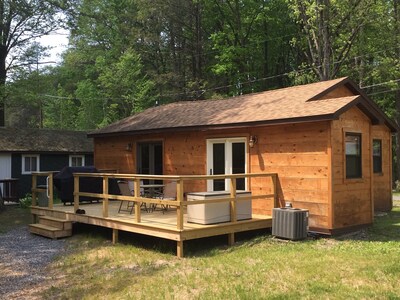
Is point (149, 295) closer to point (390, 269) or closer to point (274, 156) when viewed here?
point (390, 269)

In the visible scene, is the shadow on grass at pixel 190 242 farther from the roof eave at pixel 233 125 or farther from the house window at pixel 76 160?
the house window at pixel 76 160

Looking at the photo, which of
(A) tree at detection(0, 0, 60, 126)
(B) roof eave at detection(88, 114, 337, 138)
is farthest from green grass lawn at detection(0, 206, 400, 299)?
(A) tree at detection(0, 0, 60, 126)

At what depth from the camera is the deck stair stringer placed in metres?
10.3

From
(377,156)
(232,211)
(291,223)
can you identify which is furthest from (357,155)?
(377,156)

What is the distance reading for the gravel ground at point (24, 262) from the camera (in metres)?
6.50

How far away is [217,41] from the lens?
29.0 m

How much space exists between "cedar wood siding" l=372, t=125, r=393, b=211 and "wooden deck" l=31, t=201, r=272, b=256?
5859 millimetres

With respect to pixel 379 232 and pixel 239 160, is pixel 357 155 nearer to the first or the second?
pixel 379 232

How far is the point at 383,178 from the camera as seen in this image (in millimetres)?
14086

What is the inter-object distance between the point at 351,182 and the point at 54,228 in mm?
6951

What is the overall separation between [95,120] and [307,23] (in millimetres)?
18917

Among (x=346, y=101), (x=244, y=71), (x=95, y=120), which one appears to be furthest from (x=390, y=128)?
(x=95, y=120)

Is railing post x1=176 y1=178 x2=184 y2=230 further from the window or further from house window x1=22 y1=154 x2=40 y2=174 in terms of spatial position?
house window x1=22 y1=154 x2=40 y2=174

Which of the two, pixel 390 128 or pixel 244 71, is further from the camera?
pixel 244 71
